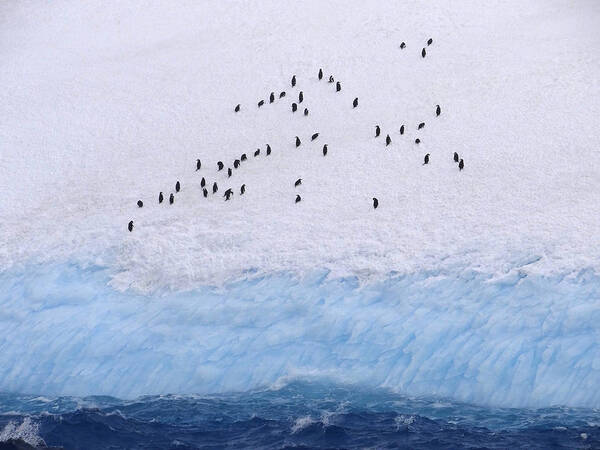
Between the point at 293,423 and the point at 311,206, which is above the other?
the point at 311,206

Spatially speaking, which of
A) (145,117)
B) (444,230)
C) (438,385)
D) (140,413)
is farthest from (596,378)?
(145,117)

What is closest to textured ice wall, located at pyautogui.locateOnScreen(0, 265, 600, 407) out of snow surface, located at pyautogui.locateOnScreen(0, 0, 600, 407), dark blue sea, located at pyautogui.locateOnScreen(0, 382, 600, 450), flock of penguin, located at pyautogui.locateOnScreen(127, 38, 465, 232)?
snow surface, located at pyautogui.locateOnScreen(0, 0, 600, 407)

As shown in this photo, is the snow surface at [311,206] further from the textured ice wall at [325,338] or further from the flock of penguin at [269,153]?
the flock of penguin at [269,153]

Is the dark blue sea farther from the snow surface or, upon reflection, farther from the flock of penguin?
the flock of penguin

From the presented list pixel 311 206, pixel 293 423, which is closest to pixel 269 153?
pixel 311 206

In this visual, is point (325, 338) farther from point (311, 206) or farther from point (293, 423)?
point (311, 206)

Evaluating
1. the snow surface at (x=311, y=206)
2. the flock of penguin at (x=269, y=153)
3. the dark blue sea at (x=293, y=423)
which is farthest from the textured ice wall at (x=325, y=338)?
the flock of penguin at (x=269, y=153)
